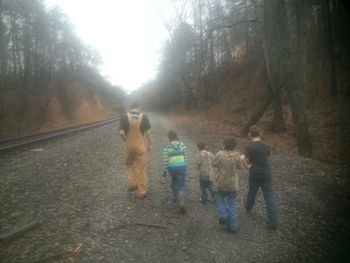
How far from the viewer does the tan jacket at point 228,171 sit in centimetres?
514

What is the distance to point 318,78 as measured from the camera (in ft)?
61.9

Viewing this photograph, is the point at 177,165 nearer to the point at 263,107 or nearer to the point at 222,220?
the point at 222,220

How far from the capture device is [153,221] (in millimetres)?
5426

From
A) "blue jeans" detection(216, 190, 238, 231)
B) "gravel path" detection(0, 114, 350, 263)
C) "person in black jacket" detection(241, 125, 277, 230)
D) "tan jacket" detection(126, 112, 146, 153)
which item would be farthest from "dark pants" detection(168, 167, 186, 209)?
"person in black jacket" detection(241, 125, 277, 230)

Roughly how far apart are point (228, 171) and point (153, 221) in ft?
5.77

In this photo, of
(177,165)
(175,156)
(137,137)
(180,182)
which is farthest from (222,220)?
(137,137)

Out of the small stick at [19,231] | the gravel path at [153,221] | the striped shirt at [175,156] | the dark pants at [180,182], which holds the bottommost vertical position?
the gravel path at [153,221]

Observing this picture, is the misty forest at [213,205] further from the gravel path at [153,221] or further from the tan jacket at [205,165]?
the tan jacket at [205,165]

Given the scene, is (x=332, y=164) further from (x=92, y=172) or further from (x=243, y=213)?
(x=92, y=172)

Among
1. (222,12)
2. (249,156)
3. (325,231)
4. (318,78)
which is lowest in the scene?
(325,231)

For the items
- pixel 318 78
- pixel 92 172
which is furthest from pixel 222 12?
pixel 92 172

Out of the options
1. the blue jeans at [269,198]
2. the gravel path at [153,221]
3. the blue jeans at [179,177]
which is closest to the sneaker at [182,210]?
the gravel path at [153,221]

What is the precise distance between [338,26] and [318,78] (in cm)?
940

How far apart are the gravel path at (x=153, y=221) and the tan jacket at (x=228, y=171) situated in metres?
0.81
